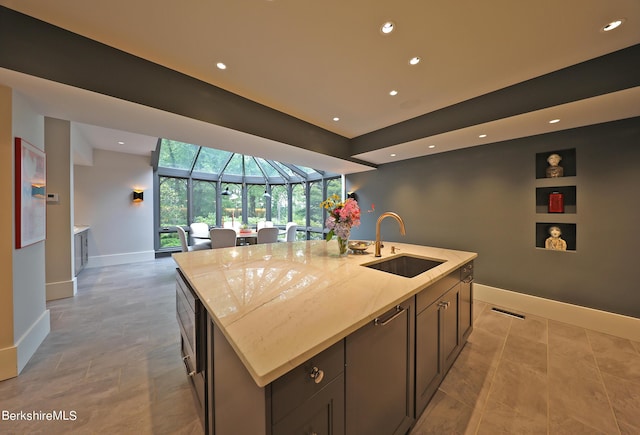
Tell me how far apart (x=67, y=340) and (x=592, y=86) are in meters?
5.55

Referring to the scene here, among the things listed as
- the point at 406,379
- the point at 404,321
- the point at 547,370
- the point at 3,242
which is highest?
the point at 3,242

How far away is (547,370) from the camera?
194 centimetres

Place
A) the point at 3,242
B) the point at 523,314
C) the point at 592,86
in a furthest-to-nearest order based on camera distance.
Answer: the point at 523,314 → the point at 592,86 → the point at 3,242

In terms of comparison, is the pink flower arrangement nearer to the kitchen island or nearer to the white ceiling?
the kitchen island

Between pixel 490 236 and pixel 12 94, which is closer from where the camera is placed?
pixel 12 94

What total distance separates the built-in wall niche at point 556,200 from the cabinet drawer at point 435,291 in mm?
2206

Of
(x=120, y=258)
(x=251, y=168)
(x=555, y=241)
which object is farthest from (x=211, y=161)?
(x=555, y=241)

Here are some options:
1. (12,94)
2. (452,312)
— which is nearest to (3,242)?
(12,94)

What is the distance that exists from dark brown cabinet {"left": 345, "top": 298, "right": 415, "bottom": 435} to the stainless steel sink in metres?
0.75

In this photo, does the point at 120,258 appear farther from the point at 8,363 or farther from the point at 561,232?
the point at 561,232

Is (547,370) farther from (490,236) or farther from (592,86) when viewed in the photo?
(592,86)

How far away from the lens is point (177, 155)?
21.4 ft
